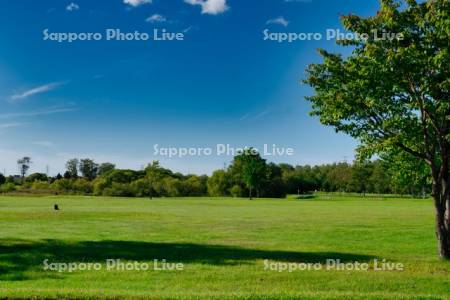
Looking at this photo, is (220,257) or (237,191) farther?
(237,191)

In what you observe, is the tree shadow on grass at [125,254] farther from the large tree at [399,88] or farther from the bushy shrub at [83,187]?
the bushy shrub at [83,187]

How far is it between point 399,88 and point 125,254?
1458cm

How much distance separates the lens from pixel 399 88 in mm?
19859

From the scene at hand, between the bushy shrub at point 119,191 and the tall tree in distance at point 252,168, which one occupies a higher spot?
the tall tree in distance at point 252,168

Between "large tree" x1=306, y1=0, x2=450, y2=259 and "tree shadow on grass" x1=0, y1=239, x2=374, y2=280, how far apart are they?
560 cm

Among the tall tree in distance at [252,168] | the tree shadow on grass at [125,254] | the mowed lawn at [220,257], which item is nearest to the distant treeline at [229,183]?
the tall tree in distance at [252,168]

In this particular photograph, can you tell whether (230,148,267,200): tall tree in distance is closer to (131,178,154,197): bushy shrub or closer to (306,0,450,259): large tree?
(131,178,154,197): bushy shrub

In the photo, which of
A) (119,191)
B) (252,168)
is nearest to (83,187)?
(119,191)

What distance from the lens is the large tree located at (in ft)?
62.6

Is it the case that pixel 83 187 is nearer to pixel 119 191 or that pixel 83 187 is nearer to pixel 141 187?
pixel 119 191

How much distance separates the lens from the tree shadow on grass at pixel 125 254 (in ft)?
68.5

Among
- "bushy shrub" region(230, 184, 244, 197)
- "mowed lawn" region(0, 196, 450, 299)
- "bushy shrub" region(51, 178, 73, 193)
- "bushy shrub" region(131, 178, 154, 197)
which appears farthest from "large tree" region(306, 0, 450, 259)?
"bushy shrub" region(51, 178, 73, 193)

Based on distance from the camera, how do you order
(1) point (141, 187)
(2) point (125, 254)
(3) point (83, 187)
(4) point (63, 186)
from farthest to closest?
(3) point (83, 187), (4) point (63, 186), (1) point (141, 187), (2) point (125, 254)

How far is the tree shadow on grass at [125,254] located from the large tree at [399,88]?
18.4ft
